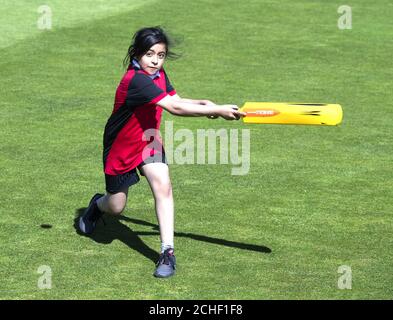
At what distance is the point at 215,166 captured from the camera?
11977 millimetres

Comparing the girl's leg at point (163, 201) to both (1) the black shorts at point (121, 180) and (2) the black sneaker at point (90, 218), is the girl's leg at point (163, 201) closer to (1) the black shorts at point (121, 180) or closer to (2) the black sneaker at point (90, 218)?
(1) the black shorts at point (121, 180)

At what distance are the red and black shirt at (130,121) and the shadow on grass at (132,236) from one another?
0.79 m

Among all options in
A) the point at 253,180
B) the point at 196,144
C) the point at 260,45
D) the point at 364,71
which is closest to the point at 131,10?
the point at 260,45

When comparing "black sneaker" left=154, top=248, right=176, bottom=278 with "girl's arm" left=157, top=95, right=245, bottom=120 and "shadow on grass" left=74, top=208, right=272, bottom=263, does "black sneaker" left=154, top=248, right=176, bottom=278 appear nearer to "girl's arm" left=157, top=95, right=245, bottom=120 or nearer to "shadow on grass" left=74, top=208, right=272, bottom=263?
"shadow on grass" left=74, top=208, right=272, bottom=263

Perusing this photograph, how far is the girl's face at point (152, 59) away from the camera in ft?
28.5

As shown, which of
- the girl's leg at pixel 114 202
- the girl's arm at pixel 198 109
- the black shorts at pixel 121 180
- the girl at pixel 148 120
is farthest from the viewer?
the girl's leg at pixel 114 202

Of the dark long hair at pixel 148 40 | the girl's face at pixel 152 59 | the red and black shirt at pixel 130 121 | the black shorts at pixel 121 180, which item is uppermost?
the dark long hair at pixel 148 40

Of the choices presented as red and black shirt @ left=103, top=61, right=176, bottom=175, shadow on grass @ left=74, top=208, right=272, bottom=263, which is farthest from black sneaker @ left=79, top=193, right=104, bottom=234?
red and black shirt @ left=103, top=61, right=176, bottom=175

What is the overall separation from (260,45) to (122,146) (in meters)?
9.44

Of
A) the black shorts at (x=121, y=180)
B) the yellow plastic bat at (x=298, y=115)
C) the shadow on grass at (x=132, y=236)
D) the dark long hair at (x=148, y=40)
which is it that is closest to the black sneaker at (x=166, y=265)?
the shadow on grass at (x=132, y=236)

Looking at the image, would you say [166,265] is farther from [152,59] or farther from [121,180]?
[152,59]

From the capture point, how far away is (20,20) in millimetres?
18766

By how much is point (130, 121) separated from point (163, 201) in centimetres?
76

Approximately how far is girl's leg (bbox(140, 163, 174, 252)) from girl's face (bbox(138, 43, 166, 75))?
0.84 metres
